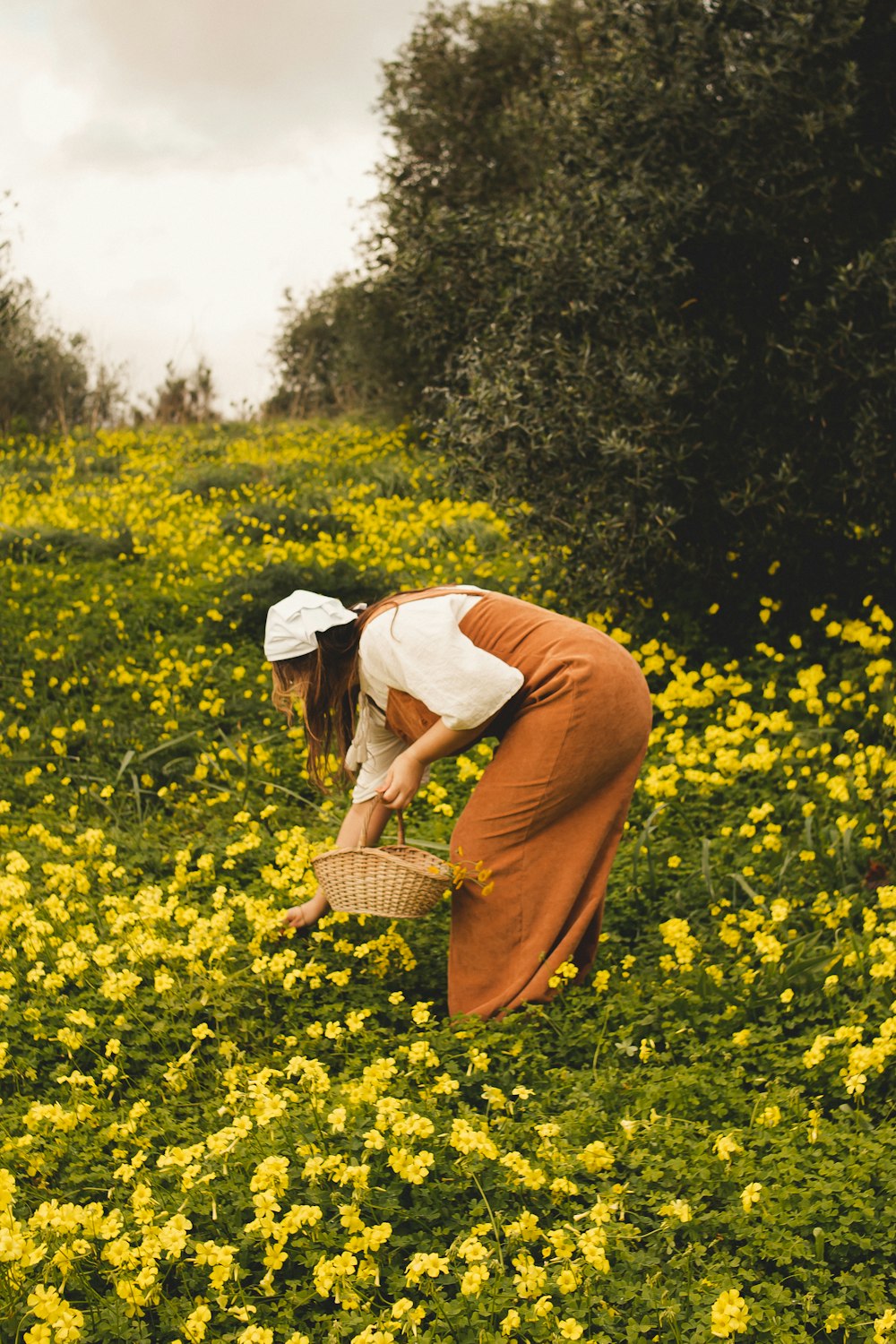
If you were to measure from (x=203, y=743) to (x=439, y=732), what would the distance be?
3.19 metres

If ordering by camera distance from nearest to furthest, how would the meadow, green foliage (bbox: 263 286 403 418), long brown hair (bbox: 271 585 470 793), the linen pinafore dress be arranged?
the meadow → the linen pinafore dress → long brown hair (bbox: 271 585 470 793) → green foliage (bbox: 263 286 403 418)

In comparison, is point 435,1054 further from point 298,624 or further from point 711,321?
point 711,321

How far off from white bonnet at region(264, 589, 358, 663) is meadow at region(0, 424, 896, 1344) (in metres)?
0.91

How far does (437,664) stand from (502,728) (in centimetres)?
37

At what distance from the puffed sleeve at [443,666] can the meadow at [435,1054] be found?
0.90 m

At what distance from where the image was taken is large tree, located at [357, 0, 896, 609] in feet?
19.3

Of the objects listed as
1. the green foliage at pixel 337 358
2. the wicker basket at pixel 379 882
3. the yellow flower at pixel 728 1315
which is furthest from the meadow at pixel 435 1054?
the green foliage at pixel 337 358

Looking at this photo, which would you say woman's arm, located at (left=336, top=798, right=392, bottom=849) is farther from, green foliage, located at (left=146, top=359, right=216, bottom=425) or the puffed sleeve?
green foliage, located at (left=146, top=359, right=216, bottom=425)

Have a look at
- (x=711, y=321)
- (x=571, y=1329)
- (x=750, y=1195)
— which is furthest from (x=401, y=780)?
(x=711, y=321)

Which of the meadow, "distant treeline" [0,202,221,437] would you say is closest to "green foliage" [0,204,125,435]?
"distant treeline" [0,202,221,437]

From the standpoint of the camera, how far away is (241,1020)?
3.51 metres

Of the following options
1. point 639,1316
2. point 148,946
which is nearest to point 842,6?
point 148,946

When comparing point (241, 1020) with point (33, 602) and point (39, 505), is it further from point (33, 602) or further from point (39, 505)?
point (39, 505)

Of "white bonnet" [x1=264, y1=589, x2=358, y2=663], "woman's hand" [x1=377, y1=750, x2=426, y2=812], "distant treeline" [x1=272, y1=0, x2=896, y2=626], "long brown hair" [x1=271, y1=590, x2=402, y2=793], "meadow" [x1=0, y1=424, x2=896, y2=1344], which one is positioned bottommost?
"meadow" [x1=0, y1=424, x2=896, y2=1344]
